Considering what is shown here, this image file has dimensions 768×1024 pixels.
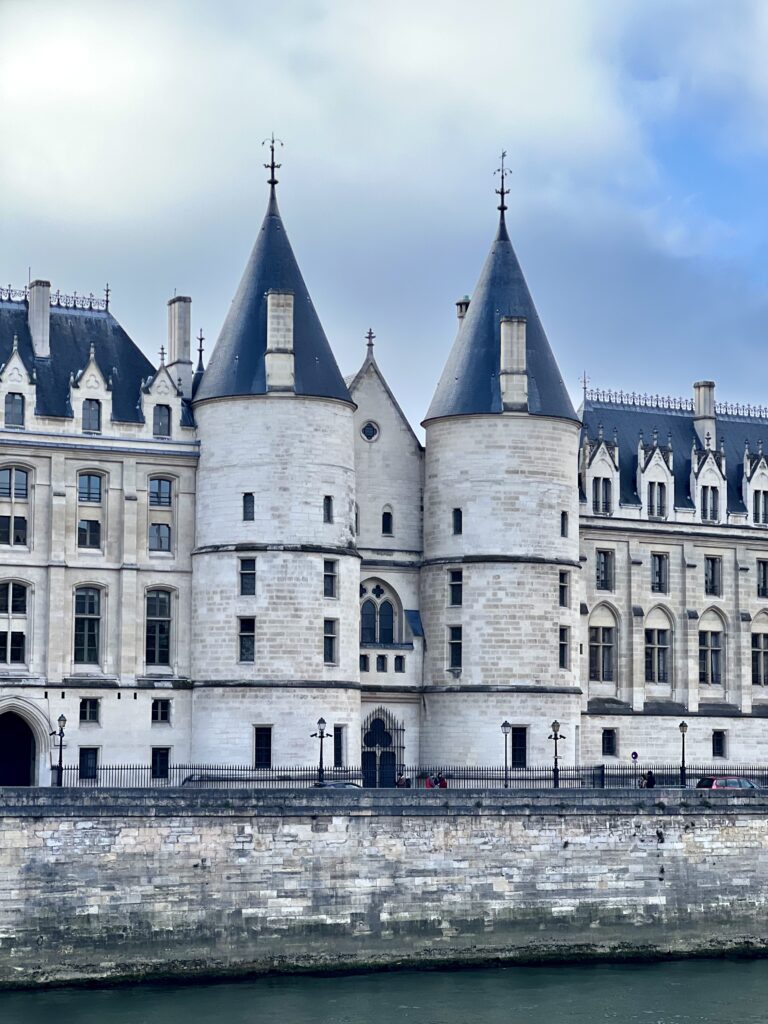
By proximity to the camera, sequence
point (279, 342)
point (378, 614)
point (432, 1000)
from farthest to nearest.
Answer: point (378, 614)
point (279, 342)
point (432, 1000)

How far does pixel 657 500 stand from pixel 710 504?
2709 mm

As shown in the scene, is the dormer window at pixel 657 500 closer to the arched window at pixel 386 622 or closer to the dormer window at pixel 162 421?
the arched window at pixel 386 622

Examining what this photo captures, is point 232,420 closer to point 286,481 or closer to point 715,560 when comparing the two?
point 286,481

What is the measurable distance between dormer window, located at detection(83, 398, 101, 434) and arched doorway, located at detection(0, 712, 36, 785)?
1040 cm

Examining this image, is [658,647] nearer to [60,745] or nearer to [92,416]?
[92,416]

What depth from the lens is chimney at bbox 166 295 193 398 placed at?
81375 millimetres

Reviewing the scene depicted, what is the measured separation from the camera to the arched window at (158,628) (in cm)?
7788

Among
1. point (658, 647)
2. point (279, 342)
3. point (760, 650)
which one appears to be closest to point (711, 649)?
point (658, 647)

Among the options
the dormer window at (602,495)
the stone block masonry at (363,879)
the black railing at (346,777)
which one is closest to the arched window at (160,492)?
Answer: the black railing at (346,777)

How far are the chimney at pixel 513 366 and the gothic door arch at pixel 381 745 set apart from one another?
1236 centimetres

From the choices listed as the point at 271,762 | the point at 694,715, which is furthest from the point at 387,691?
the point at 694,715

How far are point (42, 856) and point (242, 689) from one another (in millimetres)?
15584

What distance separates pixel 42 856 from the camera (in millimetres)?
62000

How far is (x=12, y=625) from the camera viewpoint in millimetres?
75688
